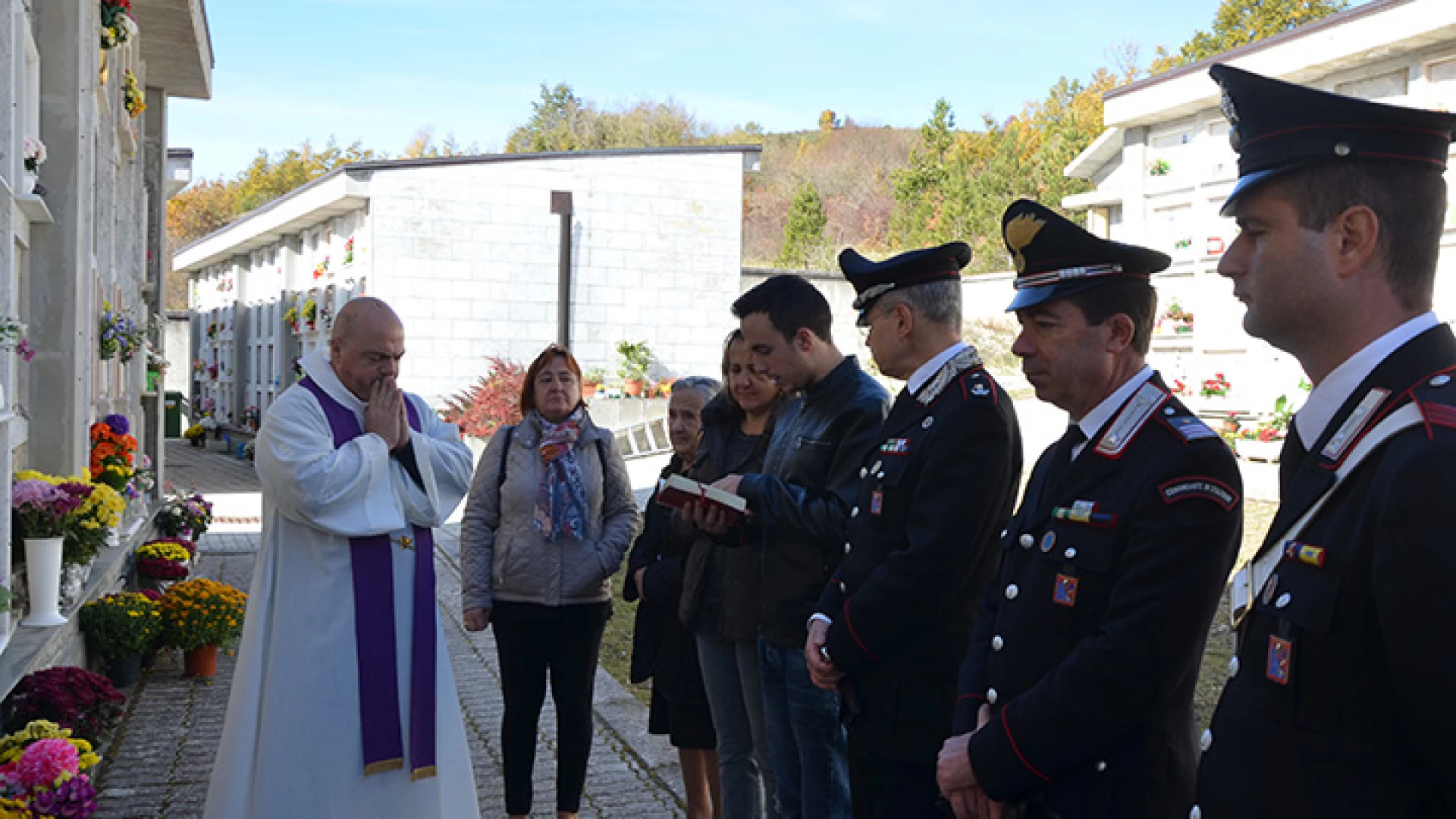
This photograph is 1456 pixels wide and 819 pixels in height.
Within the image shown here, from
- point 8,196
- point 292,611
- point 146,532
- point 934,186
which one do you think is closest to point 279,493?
point 292,611

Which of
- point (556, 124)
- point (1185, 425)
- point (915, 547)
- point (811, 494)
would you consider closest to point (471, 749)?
point (811, 494)

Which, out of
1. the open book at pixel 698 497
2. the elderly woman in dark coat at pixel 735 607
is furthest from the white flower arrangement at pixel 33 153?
the open book at pixel 698 497

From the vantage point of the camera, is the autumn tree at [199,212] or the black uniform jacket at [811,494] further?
the autumn tree at [199,212]

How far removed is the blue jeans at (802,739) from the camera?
355 centimetres

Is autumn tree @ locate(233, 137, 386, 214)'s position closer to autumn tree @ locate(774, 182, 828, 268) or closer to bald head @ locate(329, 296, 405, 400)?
autumn tree @ locate(774, 182, 828, 268)

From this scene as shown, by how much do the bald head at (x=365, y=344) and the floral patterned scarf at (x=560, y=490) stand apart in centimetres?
93

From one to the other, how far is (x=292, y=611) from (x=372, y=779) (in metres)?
0.64

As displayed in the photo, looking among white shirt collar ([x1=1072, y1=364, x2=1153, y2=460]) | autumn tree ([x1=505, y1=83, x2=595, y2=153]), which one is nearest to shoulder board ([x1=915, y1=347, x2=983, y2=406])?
white shirt collar ([x1=1072, y1=364, x2=1153, y2=460])

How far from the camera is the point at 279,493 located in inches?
156

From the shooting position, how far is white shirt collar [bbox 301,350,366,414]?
421cm

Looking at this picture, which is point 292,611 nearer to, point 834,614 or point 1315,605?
point 834,614

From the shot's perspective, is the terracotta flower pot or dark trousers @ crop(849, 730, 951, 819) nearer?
dark trousers @ crop(849, 730, 951, 819)

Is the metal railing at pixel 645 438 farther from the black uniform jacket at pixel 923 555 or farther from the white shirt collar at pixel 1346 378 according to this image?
the white shirt collar at pixel 1346 378

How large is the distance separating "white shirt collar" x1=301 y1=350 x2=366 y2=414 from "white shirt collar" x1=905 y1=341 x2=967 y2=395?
209 cm
